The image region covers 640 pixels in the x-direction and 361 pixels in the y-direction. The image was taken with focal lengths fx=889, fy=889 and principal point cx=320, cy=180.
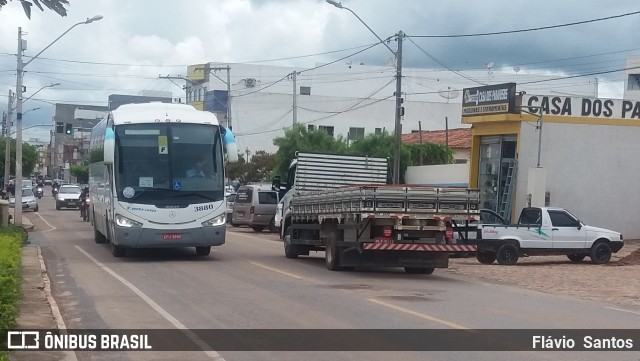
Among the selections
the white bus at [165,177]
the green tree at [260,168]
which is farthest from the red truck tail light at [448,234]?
the green tree at [260,168]

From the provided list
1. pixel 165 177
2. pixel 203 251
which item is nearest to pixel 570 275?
pixel 203 251

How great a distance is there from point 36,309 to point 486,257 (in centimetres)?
1480

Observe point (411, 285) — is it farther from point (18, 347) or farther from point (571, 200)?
point (571, 200)

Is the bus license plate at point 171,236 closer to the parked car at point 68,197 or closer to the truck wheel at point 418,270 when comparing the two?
the truck wheel at point 418,270

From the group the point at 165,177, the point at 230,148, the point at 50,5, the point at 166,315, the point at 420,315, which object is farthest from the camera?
the point at 230,148

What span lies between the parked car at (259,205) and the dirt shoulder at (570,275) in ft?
45.6

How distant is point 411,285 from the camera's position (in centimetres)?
1825

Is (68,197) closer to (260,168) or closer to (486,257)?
(260,168)

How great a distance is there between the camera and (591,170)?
3550 cm

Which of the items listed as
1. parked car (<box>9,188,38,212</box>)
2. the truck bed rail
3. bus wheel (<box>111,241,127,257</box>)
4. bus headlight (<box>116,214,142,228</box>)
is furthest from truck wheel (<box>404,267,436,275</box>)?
parked car (<box>9,188,38,212</box>)

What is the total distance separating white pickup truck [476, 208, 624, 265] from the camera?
2448 centimetres

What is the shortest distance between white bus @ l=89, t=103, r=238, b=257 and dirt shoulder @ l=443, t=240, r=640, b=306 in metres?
6.35

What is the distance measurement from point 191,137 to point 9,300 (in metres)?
12.4

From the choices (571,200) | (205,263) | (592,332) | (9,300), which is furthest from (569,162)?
(9,300)
